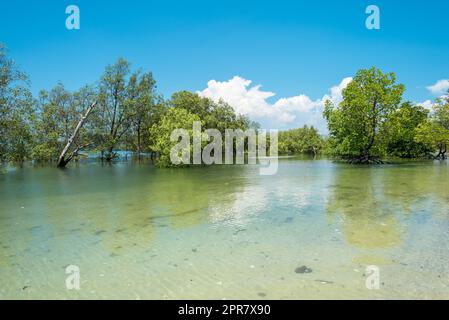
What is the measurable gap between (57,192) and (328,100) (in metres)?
40.6

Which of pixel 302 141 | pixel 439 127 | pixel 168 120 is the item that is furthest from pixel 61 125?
pixel 302 141

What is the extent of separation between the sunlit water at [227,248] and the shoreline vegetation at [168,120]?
2506 cm

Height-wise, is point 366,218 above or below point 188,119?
below

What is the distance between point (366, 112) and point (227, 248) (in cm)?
3862

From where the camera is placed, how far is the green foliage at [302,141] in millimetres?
115950

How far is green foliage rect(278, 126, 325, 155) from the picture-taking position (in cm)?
11595

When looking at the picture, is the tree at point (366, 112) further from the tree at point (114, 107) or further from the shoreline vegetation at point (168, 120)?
the tree at point (114, 107)

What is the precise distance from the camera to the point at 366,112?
3841 centimetres

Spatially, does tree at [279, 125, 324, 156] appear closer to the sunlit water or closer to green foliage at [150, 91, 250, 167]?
green foliage at [150, 91, 250, 167]

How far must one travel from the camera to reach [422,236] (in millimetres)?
7387

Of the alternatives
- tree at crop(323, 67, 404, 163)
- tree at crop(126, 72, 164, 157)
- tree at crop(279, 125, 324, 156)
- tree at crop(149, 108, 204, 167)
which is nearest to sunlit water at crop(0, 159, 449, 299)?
tree at crop(149, 108, 204, 167)

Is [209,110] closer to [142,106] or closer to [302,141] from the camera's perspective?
[142,106]
